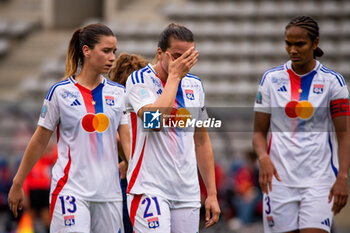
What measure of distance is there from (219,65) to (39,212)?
264 inches

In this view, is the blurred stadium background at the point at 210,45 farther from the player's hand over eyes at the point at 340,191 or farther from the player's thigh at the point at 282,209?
the player's hand over eyes at the point at 340,191

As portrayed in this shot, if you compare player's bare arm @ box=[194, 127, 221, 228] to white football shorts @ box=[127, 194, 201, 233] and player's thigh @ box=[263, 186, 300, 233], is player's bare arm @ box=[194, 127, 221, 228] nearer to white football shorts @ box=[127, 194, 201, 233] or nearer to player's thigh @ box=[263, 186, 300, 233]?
white football shorts @ box=[127, 194, 201, 233]

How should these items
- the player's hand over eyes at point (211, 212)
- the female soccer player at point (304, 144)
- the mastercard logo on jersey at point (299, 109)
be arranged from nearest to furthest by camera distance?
1. the player's hand over eyes at point (211, 212)
2. the female soccer player at point (304, 144)
3. the mastercard logo on jersey at point (299, 109)

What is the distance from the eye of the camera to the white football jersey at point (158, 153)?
4.57m

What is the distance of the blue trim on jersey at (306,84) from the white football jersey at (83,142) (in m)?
1.52

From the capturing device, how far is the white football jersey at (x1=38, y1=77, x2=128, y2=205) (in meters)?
4.82

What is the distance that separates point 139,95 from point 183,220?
92 centimetres

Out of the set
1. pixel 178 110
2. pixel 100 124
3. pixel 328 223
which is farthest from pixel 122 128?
pixel 328 223

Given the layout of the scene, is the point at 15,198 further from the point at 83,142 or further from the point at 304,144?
the point at 304,144

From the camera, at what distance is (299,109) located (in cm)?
530

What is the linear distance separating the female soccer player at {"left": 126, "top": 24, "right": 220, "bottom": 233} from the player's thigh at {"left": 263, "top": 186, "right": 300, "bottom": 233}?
28.0 inches

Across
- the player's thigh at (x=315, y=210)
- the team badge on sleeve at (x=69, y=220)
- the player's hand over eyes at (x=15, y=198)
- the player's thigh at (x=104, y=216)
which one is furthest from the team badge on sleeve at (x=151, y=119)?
the player's thigh at (x=315, y=210)

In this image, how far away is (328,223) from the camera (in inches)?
200

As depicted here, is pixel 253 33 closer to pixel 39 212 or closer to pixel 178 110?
pixel 39 212
